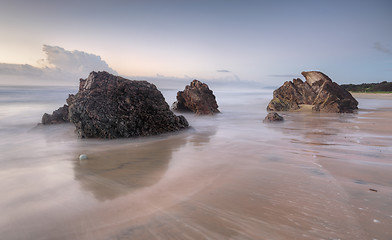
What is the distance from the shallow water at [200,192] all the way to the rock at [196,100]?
734cm

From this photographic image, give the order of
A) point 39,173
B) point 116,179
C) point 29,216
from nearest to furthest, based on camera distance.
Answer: point 29,216, point 116,179, point 39,173

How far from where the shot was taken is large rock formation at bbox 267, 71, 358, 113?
41.7 ft

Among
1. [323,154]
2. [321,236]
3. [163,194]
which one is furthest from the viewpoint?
[323,154]

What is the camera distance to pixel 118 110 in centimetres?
613

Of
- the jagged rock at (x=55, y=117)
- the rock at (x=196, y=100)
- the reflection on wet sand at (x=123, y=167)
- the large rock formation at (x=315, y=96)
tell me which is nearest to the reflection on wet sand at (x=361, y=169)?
the reflection on wet sand at (x=123, y=167)

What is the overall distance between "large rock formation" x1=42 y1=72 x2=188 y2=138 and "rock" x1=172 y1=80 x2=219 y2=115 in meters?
4.94

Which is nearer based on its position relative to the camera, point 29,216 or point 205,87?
point 29,216

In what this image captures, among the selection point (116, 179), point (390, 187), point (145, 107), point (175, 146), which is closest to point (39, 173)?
point (116, 179)

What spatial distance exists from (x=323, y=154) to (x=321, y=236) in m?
2.68

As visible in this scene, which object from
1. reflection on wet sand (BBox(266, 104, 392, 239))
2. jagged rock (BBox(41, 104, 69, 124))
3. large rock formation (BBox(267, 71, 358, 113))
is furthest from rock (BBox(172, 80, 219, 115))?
reflection on wet sand (BBox(266, 104, 392, 239))

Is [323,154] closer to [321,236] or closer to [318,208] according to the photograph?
[318,208]

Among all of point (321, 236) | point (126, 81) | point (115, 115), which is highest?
point (126, 81)

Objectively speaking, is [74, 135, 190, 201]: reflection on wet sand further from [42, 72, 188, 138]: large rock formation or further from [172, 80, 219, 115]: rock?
[172, 80, 219, 115]: rock

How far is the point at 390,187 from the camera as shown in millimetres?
2568
